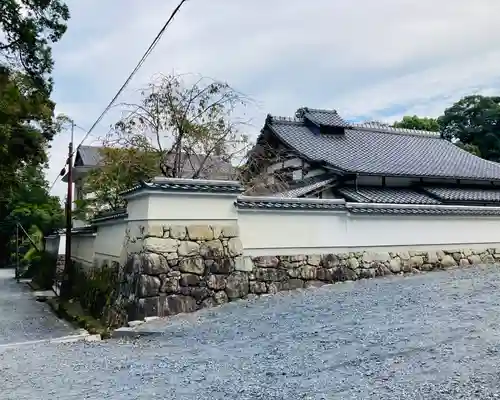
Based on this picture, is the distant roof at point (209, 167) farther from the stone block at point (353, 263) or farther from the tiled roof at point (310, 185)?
the stone block at point (353, 263)

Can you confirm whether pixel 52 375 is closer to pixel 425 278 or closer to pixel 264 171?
pixel 425 278

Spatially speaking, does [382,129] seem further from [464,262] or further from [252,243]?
[252,243]

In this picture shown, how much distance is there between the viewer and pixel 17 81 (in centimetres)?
1157

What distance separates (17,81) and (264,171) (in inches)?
346

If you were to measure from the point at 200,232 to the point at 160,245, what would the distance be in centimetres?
77

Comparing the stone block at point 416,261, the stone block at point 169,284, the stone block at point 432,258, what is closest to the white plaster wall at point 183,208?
the stone block at point 169,284

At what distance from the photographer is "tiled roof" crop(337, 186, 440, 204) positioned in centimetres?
1556

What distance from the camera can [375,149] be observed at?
19297 millimetres

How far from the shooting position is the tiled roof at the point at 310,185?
15.6 metres

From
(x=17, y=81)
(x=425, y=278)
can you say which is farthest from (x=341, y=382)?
(x=17, y=81)

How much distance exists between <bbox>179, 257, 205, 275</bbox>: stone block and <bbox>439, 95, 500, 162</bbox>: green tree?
27327mm

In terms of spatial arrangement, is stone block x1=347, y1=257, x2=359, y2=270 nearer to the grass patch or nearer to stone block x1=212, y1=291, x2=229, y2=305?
stone block x1=212, y1=291, x2=229, y2=305

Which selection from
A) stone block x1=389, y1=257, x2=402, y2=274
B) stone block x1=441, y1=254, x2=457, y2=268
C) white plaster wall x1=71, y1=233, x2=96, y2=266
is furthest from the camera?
white plaster wall x1=71, y1=233, x2=96, y2=266

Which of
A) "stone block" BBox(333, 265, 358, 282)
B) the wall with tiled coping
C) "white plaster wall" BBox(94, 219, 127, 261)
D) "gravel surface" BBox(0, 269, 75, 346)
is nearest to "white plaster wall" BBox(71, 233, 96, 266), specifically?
"white plaster wall" BBox(94, 219, 127, 261)
